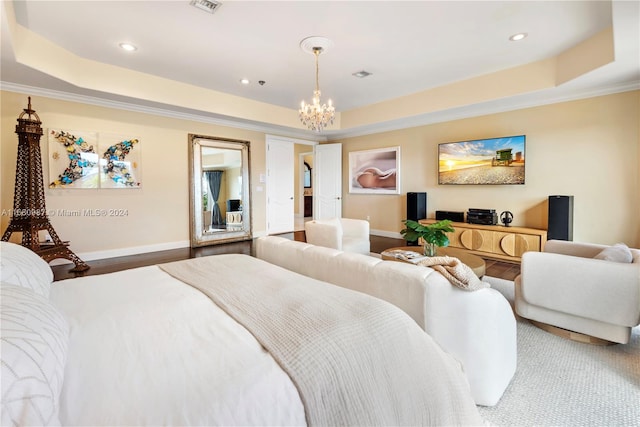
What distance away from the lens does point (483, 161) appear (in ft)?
16.7

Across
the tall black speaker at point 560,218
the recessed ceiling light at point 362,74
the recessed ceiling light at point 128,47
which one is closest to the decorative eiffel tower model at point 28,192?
the recessed ceiling light at point 128,47

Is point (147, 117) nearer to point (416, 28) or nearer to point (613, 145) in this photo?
point (416, 28)

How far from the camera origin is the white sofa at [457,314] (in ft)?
4.76

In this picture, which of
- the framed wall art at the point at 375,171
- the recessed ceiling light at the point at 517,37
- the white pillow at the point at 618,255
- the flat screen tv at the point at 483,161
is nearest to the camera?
the white pillow at the point at 618,255

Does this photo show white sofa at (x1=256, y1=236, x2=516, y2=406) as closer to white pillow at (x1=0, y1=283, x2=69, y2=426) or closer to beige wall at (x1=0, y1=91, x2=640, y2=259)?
white pillow at (x1=0, y1=283, x2=69, y2=426)

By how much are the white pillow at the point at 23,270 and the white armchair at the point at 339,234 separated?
2.74 metres

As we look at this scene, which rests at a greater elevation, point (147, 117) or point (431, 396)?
point (147, 117)

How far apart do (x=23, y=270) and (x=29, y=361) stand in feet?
2.80

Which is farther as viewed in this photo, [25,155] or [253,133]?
[253,133]

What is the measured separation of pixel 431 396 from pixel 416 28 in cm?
344

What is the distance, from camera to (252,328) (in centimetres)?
106

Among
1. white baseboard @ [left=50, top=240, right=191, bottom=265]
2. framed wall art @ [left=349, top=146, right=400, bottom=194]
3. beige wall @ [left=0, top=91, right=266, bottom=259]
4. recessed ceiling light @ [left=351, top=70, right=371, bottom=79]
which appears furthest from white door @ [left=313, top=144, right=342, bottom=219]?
white baseboard @ [left=50, top=240, right=191, bottom=265]

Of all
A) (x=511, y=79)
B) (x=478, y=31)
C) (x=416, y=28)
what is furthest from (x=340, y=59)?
(x=511, y=79)

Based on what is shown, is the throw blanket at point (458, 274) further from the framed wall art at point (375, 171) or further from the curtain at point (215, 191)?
the curtain at point (215, 191)
